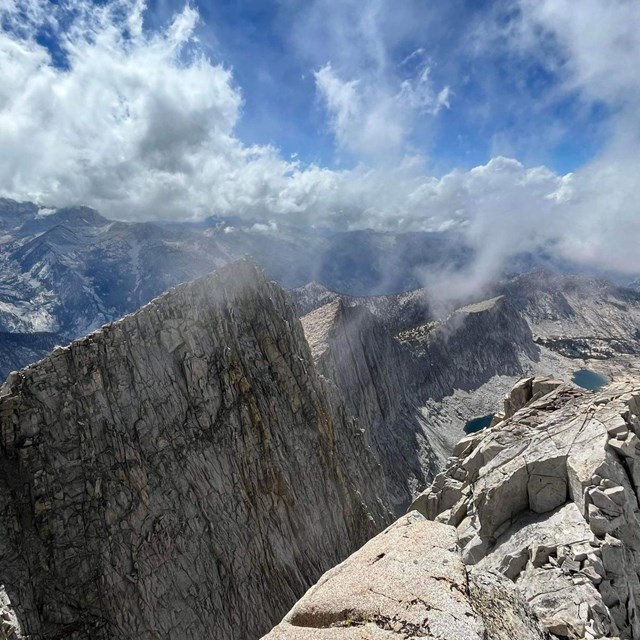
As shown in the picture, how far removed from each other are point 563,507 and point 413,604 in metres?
11.6

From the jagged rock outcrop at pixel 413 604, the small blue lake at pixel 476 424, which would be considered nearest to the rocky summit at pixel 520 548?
the jagged rock outcrop at pixel 413 604

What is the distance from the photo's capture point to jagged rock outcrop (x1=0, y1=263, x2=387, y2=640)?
3581 centimetres

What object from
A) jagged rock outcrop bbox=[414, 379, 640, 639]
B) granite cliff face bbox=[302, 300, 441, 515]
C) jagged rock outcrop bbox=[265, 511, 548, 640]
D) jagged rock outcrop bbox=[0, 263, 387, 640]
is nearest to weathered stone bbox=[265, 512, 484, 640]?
jagged rock outcrop bbox=[265, 511, 548, 640]

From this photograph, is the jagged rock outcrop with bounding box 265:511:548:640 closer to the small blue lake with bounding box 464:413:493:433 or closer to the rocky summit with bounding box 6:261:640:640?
the rocky summit with bounding box 6:261:640:640

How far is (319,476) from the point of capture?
5466 cm

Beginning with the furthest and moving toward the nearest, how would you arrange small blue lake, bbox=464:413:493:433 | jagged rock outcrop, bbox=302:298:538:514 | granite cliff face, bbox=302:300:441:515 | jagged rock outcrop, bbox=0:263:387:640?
small blue lake, bbox=464:413:493:433 → jagged rock outcrop, bbox=302:298:538:514 → granite cliff face, bbox=302:300:441:515 → jagged rock outcrop, bbox=0:263:387:640

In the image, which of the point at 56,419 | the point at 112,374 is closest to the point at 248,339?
the point at 112,374

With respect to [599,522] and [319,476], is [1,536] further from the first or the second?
[599,522]

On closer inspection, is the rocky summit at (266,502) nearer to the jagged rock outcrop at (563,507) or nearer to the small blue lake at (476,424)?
the jagged rock outcrop at (563,507)

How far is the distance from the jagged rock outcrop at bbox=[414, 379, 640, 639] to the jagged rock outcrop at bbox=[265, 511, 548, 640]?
47.2 inches

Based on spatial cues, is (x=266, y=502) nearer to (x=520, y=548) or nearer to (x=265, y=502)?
(x=265, y=502)

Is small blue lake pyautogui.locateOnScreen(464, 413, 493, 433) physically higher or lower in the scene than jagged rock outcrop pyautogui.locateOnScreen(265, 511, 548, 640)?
lower

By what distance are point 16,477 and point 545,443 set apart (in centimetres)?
3885

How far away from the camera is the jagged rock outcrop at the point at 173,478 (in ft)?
117
